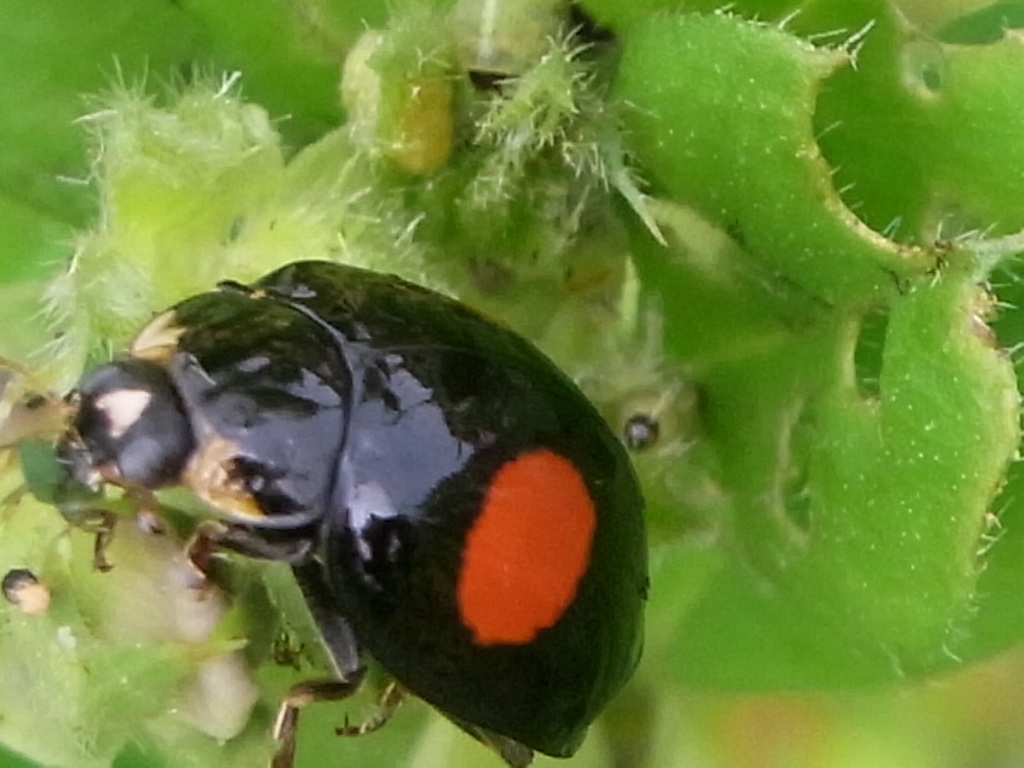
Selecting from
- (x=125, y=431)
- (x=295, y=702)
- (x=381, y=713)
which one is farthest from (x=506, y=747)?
(x=125, y=431)

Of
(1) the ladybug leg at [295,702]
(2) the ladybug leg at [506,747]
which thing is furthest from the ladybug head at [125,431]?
(2) the ladybug leg at [506,747]

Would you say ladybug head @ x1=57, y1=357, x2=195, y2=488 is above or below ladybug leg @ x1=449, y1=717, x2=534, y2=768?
above

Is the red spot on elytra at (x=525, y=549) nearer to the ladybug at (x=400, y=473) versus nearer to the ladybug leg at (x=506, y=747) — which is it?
the ladybug at (x=400, y=473)

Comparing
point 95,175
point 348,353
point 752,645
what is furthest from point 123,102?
point 752,645

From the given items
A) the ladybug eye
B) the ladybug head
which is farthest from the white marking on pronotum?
the ladybug eye

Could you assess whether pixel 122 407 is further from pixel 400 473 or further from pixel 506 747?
pixel 506 747

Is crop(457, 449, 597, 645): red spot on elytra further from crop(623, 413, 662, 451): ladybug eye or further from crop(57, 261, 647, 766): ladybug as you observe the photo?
crop(623, 413, 662, 451): ladybug eye
